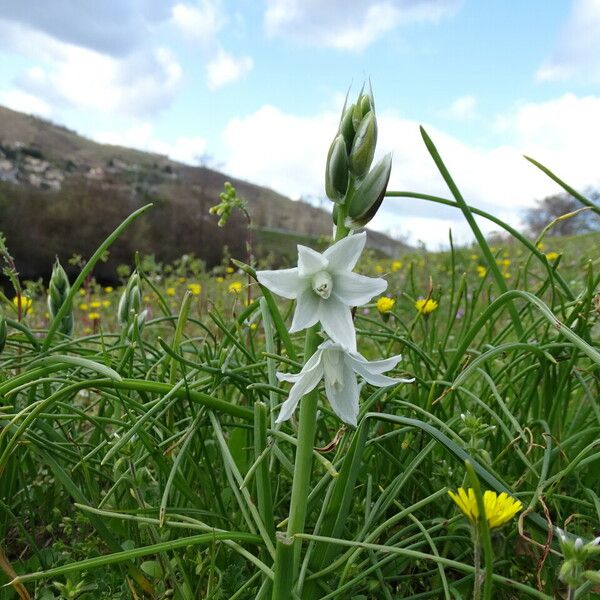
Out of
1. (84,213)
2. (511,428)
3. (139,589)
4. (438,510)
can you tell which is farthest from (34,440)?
(84,213)

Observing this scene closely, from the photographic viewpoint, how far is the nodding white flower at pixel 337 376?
0.79 m

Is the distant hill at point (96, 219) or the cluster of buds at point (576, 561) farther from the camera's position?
the distant hill at point (96, 219)

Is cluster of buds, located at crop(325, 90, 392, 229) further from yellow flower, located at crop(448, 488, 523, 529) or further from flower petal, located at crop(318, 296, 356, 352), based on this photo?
yellow flower, located at crop(448, 488, 523, 529)

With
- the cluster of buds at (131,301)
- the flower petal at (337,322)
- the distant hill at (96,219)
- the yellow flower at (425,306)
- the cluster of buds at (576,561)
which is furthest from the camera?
the distant hill at (96,219)

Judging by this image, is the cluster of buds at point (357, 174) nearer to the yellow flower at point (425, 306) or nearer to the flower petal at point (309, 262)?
the flower petal at point (309, 262)

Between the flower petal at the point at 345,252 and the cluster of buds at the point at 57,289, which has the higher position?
the flower petal at the point at 345,252

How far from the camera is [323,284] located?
795 mm

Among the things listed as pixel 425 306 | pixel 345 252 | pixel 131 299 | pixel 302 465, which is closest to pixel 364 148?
pixel 345 252

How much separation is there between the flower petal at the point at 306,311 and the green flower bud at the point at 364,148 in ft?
0.57

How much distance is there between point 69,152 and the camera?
174 feet

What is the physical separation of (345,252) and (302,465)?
0.32m

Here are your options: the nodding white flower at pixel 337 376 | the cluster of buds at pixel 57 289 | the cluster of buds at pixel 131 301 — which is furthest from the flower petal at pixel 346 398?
the cluster of buds at pixel 57 289

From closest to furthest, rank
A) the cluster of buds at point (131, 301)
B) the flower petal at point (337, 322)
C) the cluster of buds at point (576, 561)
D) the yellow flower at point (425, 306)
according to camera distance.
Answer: the cluster of buds at point (576, 561) < the flower petal at point (337, 322) < the cluster of buds at point (131, 301) < the yellow flower at point (425, 306)

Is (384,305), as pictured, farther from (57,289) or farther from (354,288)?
(354,288)
